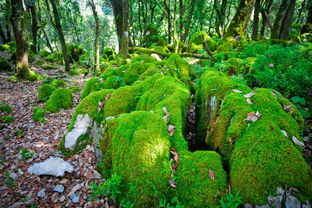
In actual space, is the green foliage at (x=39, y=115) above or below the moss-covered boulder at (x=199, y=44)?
below

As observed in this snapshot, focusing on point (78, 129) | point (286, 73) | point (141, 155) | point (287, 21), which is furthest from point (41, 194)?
point (287, 21)

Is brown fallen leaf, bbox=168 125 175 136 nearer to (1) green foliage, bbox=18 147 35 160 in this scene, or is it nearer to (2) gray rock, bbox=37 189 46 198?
(2) gray rock, bbox=37 189 46 198

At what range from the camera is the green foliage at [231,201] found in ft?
6.84

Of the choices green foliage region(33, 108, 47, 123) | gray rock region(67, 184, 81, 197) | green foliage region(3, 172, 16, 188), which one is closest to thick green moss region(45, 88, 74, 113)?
green foliage region(33, 108, 47, 123)

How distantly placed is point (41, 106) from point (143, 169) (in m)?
7.03

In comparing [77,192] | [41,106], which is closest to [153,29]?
[41,106]

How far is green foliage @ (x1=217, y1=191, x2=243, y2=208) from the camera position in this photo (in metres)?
2.09

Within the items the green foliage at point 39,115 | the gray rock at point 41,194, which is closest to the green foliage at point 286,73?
the gray rock at point 41,194

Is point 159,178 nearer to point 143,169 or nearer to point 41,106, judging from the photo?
point 143,169

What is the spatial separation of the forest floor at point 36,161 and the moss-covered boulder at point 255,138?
2330mm

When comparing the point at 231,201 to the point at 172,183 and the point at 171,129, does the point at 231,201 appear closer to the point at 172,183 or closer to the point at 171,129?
the point at 172,183

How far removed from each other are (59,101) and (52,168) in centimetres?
416

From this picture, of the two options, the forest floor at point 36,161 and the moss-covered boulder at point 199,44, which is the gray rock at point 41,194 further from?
the moss-covered boulder at point 199,44

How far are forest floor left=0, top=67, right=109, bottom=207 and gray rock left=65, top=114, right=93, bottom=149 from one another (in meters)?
0.37
